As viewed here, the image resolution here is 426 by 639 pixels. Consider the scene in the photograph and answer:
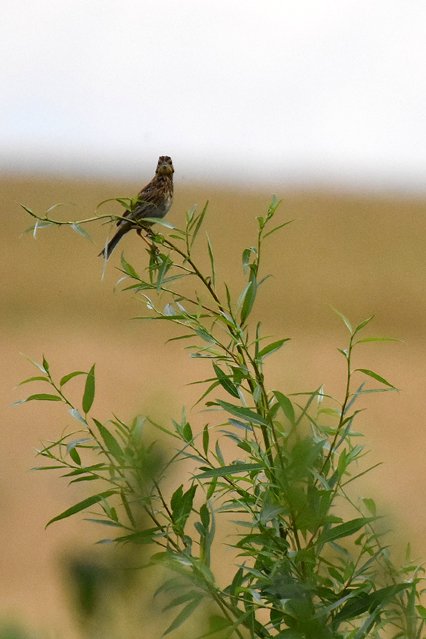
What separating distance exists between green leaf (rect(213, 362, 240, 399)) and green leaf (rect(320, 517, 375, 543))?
431 millimetres

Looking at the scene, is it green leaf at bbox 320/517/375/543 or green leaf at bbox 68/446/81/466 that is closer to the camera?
green leaf at bbox 320/517/375/543

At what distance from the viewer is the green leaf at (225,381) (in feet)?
8.58

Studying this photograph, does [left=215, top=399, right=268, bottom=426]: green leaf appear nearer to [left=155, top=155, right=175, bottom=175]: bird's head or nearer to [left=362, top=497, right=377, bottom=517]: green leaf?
[left=362, top=497, right=377, bottom=517]: green leaf

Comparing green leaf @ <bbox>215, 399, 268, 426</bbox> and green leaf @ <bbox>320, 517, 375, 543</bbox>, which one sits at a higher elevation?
green leaf @ <bbox>215, 399, 268, 426</bbox>

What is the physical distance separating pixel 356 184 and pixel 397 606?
121 feet

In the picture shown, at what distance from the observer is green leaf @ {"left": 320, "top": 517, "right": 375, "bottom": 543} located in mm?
2297

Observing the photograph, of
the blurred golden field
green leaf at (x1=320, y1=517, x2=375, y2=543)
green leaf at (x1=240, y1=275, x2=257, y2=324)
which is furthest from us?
the blurred golden field

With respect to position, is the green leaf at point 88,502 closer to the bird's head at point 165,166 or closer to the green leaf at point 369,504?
the green leaf at point 369,504

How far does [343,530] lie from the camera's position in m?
2.33

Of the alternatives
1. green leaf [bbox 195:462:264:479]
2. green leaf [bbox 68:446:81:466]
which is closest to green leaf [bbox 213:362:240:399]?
green leaf [bbox 195:462:264:479]

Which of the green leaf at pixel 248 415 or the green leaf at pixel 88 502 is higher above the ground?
the green leaf at pixel 248 415

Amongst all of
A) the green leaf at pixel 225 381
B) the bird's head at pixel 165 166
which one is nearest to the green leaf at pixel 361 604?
the green leaf at pixel 225 381

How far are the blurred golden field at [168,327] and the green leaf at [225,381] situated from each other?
9593 mm

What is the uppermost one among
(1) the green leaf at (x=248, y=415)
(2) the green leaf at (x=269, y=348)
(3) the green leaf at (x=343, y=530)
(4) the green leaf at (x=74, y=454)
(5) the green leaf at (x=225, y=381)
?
(2) the green leaf at (x=269, y=348)
